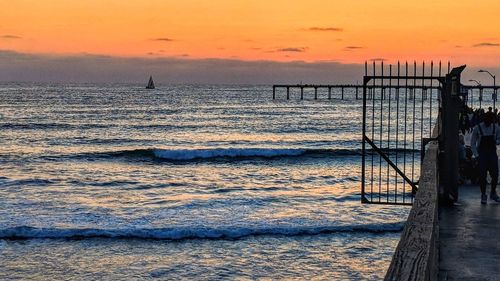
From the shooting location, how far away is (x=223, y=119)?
67.6 metres

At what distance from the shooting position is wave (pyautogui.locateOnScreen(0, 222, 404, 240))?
14.5m

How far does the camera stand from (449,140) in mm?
9391

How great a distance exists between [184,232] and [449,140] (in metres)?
7.51

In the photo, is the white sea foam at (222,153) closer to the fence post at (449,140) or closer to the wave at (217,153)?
the wave at (217,153)

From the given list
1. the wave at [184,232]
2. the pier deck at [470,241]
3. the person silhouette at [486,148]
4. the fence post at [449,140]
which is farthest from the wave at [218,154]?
the pier deck at [470,241]

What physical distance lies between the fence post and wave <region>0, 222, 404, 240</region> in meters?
5.22

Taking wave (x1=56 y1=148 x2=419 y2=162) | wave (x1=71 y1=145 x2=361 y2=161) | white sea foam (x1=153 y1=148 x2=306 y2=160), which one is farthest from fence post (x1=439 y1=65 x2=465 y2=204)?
white sea foam (x1=153 y1=148 x2=306 y2=160)

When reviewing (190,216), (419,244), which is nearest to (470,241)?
(419,244)

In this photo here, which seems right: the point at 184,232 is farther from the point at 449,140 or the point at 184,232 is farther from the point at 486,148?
the point at 486,148

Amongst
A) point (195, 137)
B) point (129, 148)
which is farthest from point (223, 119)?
point (129, 148)

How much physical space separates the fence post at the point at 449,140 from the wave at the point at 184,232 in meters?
5.22

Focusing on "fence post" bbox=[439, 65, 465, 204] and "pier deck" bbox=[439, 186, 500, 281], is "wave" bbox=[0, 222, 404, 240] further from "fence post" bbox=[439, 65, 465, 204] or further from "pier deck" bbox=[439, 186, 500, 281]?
"fence post" bbox=[439, 65, 465, 204]

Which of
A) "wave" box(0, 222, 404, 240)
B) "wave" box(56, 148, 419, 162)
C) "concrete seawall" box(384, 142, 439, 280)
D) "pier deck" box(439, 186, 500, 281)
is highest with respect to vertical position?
"concrete seawall" box(384, 142, 439, 280)

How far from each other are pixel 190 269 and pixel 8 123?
2034 inches
